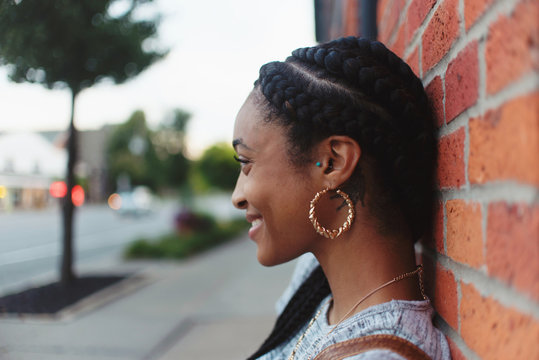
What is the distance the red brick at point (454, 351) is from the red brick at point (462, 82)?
0.50 meters

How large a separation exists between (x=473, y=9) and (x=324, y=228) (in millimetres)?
608

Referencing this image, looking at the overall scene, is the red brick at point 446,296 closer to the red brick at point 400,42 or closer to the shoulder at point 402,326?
the shoulder at point 402,326

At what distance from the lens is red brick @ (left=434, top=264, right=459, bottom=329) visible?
1.00 metres

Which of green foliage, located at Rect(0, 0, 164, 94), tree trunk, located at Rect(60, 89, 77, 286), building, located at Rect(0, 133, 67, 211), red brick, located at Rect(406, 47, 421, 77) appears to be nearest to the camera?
red brick, located at Rect(406, 47, 421, 77)

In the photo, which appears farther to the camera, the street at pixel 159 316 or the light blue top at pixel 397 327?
the street at pixel 159 316

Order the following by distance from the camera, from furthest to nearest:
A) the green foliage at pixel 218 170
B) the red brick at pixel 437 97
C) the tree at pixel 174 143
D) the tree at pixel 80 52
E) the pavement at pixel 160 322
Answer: the green foliage at pixel 218 170, the tree at pixel 174 143, the pavement at pixel 160 322, the tree at pixel 80 52, the red brick at pixel 437 97

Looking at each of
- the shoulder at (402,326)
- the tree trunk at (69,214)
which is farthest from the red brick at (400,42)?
the tree trunk at (69,214)

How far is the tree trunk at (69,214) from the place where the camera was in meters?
7.12

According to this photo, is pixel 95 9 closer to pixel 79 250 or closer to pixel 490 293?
pixel 490 293

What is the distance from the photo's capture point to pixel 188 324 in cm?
535

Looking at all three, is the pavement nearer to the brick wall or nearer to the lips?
the lips

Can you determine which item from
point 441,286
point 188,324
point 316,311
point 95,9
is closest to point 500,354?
point 441,286

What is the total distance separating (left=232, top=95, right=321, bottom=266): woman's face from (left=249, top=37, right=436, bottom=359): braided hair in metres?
0.04

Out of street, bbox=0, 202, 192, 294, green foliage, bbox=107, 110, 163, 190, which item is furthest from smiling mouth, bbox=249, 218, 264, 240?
green foliage, bbox=107, 110, 163, 190
